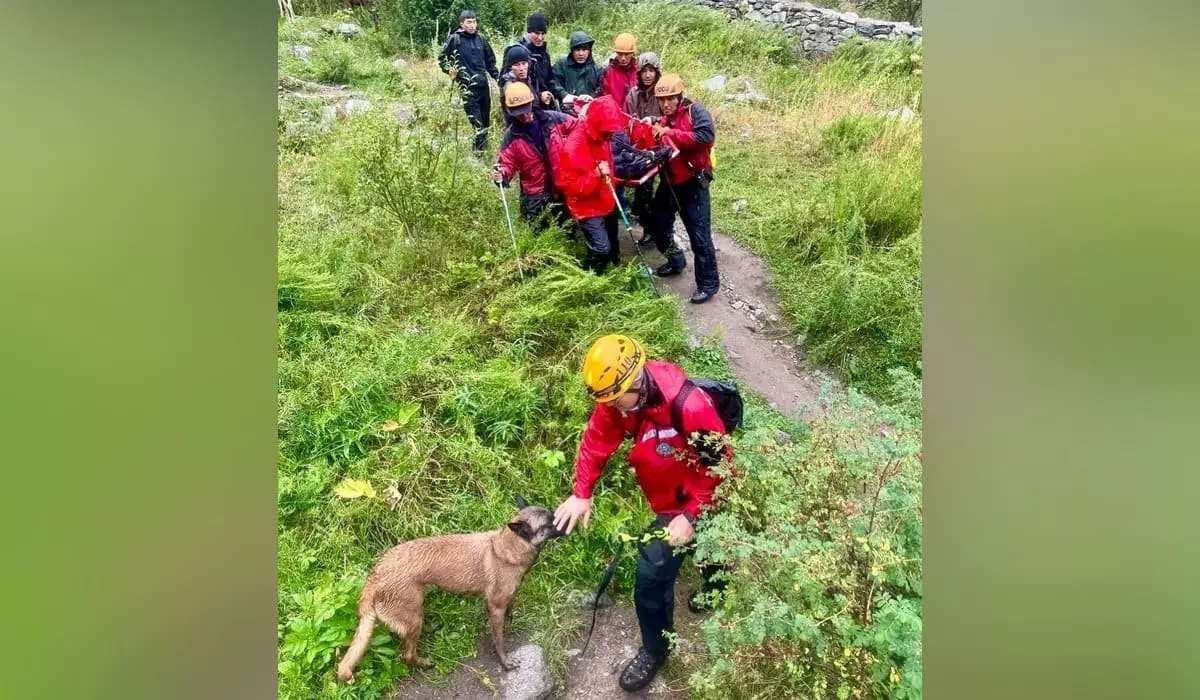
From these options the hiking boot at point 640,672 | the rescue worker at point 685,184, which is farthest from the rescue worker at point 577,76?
the hiking boot at point 640,672

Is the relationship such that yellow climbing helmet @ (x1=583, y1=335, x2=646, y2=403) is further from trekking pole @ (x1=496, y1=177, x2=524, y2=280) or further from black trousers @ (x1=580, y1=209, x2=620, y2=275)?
black trousers @ (x1=580, y1=209, x2=620, y2=275)

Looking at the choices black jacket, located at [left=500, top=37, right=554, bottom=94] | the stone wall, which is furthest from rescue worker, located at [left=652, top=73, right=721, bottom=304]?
the stone wall

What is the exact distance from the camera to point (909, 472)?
3217 millimetres

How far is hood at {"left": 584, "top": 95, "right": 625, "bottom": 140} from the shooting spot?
21.1 feet

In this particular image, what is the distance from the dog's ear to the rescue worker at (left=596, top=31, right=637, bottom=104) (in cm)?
635

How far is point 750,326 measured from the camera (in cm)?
720

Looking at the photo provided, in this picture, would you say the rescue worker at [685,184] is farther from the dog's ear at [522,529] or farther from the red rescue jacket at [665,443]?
the dog's ear at [522,529]

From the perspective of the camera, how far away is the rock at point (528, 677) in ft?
12.8

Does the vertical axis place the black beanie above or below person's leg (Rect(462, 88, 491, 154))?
above

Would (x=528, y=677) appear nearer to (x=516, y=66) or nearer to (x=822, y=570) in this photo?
(x=822, y=570)

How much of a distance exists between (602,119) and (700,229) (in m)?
1.48

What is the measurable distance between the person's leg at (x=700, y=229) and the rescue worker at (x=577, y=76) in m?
3.13
